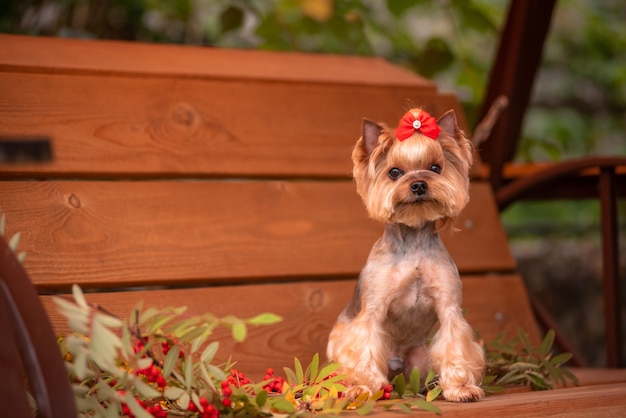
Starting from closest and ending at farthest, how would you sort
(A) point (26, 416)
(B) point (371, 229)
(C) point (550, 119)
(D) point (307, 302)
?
(A) point (26, 416)
(D) point (307, 302)
(B) point (371, 229)
(C) point (550, 119)

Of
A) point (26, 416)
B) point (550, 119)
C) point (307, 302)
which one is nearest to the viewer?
point (26, 416)

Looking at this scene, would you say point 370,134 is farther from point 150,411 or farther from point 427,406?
point 150,411

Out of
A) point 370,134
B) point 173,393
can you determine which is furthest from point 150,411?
point 370,134

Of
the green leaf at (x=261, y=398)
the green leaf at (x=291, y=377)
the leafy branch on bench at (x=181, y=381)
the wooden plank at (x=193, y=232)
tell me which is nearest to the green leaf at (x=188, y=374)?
the leafy branch on bench at (x=181, y=381)

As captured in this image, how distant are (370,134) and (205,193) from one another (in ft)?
2.22

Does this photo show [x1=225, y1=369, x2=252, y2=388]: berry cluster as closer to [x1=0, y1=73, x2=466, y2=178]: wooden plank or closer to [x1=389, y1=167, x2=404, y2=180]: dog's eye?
[x1=389, y1=167, x2=404, y2=180]: dog's eye

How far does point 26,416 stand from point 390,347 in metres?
0.70

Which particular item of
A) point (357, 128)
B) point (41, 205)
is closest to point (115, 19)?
point (357, 128)

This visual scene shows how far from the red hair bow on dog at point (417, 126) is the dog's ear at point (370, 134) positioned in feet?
0.20

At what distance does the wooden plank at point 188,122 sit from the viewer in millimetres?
2012

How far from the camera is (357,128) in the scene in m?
2.38

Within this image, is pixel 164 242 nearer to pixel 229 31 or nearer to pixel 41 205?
pixel 41 205

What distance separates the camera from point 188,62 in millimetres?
2355

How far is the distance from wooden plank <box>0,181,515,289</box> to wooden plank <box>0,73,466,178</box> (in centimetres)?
6
